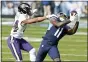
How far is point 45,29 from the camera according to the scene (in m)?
17.1

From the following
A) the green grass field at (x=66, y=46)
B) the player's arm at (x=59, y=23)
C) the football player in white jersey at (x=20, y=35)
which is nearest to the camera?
the player's arm at (x=59, y=23)

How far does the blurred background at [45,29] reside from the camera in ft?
38.7

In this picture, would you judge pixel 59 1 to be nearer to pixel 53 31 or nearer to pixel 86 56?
pixel 86 56

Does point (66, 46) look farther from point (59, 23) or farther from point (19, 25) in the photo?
point (59, 23)

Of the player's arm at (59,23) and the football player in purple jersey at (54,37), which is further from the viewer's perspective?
the football player in purple jersey at (54,37)

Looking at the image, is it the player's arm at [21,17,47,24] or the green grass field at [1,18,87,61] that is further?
the green grass field at [1,18,87,61]

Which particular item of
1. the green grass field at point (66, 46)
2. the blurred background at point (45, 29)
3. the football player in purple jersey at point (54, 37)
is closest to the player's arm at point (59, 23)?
the football player in purple jersey at point (54, 37)

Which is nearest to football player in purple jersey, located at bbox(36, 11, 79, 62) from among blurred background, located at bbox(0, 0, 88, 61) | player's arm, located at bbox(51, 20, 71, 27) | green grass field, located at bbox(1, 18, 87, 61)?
player's arm, located at bbox(51, 20, 71, 27)

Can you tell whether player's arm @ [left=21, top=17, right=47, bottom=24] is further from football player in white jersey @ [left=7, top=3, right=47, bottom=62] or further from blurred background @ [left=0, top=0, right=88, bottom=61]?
blurred background @ [left=0, top=0, right=88, bottom=61]

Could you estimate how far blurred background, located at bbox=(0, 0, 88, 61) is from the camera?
38.7ft

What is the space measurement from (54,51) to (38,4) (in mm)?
13218

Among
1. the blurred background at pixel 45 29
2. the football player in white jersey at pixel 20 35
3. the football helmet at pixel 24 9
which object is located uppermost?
the football helmet at pixel 24 9

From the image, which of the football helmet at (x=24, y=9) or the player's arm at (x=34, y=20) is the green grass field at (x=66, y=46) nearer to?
the football helmet at (x=24, y=9)

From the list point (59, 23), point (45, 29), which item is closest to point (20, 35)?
point (59, 23)
